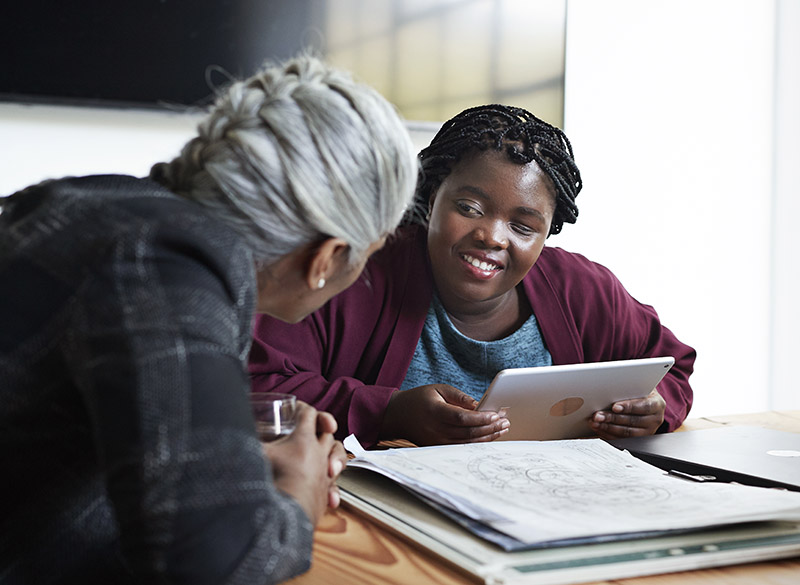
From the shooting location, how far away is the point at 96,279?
23.4 inches

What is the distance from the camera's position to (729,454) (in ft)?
3.47

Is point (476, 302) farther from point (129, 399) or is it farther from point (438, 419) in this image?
point (129, 399)

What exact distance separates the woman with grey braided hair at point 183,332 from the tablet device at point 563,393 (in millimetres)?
351

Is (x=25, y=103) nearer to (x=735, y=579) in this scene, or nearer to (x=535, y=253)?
(x=535, y=253)

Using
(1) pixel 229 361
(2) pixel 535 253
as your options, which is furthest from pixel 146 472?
(2) pixel 535 253

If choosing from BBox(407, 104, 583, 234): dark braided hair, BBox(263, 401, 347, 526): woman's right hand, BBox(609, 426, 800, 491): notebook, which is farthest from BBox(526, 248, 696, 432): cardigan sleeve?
BBox(263, 401, 347, 526): woman's right hand

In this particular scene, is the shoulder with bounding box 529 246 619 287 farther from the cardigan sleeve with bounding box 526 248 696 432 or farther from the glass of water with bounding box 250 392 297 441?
the glass of water with bounding box 250 392 297 441

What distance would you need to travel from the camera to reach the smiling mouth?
1.52 meters

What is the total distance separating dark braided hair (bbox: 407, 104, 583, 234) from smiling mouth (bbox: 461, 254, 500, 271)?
12 cm

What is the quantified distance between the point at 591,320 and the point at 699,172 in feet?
4.96

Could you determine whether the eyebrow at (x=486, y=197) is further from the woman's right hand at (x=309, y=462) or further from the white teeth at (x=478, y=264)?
the woman's right hand at (x=309, y=462)

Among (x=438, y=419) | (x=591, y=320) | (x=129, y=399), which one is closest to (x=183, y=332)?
(x=129, y=399)

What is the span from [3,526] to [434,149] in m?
1.12

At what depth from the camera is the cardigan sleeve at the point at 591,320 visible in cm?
159
